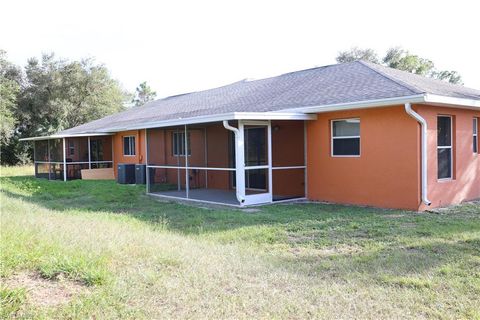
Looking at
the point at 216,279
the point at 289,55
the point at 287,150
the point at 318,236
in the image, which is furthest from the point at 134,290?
the point at 289,55

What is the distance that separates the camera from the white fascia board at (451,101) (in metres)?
8.89

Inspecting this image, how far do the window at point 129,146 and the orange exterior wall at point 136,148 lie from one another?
0.53 ft

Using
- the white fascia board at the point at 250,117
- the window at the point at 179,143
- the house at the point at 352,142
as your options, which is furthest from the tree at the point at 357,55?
the white fascia board at the point at 250,117

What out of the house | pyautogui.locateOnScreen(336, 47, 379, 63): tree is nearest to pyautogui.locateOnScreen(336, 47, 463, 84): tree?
pyautogui.locateOnScreen(336, 47, 379, 63): tree

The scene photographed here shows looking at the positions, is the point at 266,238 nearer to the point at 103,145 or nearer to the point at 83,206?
the point at 83,206

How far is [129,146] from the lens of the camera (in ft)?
67.5

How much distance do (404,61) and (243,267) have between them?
1432 inches

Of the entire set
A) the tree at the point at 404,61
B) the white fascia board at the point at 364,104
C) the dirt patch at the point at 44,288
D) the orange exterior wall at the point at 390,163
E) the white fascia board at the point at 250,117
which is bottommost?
the dirt patch at the point at 44,288

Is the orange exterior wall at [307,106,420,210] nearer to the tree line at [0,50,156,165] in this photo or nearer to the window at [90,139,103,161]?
Result: the window at [90,139,103,161]

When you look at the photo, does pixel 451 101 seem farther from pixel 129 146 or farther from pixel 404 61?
pixel 404 61

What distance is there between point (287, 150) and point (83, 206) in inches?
235

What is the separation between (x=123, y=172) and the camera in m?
18.5

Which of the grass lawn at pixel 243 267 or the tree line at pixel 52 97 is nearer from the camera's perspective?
the grass lawn at pixel 243 267

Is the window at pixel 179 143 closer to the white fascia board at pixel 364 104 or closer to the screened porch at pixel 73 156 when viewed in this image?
the screened porch at pixel 73 156
